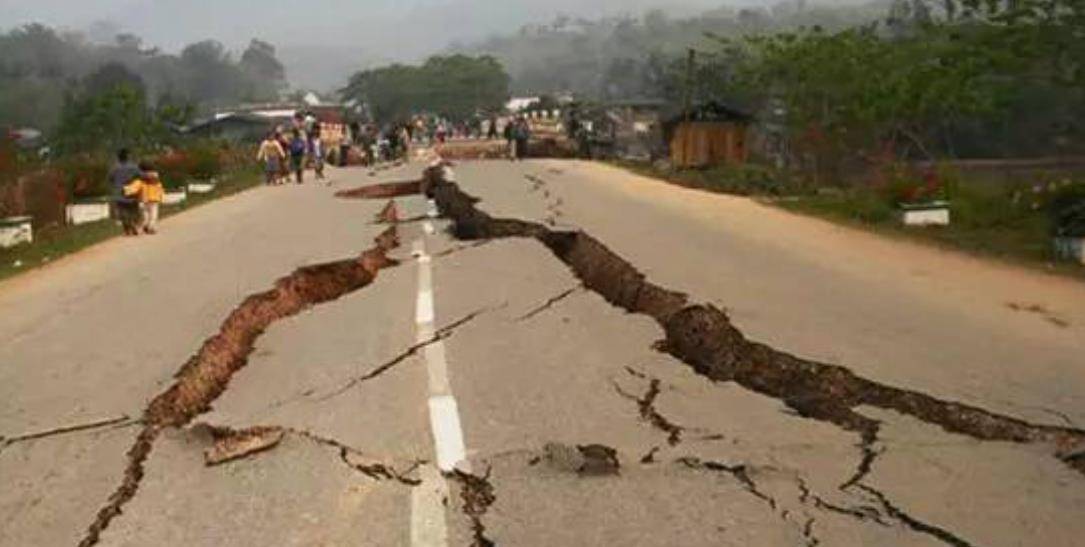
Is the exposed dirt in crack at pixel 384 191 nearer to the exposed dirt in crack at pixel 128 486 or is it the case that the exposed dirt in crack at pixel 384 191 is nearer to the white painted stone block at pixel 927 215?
the white painted stone block at pixel 927 215

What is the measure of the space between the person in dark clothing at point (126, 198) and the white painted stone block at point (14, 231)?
4.93 ft

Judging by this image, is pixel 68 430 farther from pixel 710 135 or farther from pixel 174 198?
pixel 710 135

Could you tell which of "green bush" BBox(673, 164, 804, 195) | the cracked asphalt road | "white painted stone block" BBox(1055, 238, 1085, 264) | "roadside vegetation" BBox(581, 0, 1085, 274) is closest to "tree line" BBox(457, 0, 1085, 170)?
"roadside vegetation" BBox(581, 0, 1085, 274)

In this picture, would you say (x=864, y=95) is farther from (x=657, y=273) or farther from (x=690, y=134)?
(x=657, y=273)

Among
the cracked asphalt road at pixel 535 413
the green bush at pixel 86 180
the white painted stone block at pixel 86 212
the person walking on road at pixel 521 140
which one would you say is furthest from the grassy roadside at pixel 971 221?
the person walking on road at pixel 521 140

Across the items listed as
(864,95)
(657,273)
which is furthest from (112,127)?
(657,273)

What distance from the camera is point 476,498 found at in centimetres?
529

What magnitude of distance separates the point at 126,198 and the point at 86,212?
3235 millimetres

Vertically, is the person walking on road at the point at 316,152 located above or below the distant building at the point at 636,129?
above

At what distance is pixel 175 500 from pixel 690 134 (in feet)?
114

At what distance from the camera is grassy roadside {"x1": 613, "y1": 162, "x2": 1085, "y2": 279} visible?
600 inches

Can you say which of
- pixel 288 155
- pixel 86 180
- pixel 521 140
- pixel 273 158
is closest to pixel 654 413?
pixel 86 180

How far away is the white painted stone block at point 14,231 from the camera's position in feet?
59.2

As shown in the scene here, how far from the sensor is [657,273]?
12109 millimetres
